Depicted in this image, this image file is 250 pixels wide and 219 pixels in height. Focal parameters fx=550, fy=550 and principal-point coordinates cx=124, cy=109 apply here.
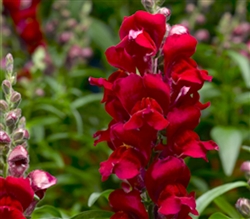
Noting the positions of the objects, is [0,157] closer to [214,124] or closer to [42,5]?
[214,124]

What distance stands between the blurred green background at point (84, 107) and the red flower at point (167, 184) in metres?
0.43

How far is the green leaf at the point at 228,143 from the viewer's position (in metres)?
0.92

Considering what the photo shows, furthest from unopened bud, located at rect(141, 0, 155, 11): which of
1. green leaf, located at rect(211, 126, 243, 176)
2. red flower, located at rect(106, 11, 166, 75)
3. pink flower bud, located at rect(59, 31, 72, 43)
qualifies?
pink flower bud, located at rect(59, 31, 72, 43)

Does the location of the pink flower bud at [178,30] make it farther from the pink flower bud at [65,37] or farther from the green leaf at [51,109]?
Result: the pink flower bud at [65,37]

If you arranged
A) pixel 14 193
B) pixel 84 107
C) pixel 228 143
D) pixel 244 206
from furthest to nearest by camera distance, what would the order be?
1. pixel 84 107
2. pixel 228 143
3. pixel 244 206
4. pixel 14 193

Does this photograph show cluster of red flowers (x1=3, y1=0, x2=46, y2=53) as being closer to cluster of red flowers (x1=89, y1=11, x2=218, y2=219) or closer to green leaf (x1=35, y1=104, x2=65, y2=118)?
green leaf (x1=35, y1=104, x2=65, y2=118)

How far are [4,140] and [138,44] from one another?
0.47 feet

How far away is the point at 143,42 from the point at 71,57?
93 centimetres

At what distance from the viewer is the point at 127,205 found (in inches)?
19.0

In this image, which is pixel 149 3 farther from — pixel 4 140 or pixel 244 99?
pixel 244 99

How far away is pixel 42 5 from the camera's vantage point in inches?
70.9

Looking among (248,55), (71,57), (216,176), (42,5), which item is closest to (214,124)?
(216,176)

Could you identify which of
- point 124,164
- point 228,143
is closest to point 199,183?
point 228,143

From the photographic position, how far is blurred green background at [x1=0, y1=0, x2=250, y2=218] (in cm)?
110
